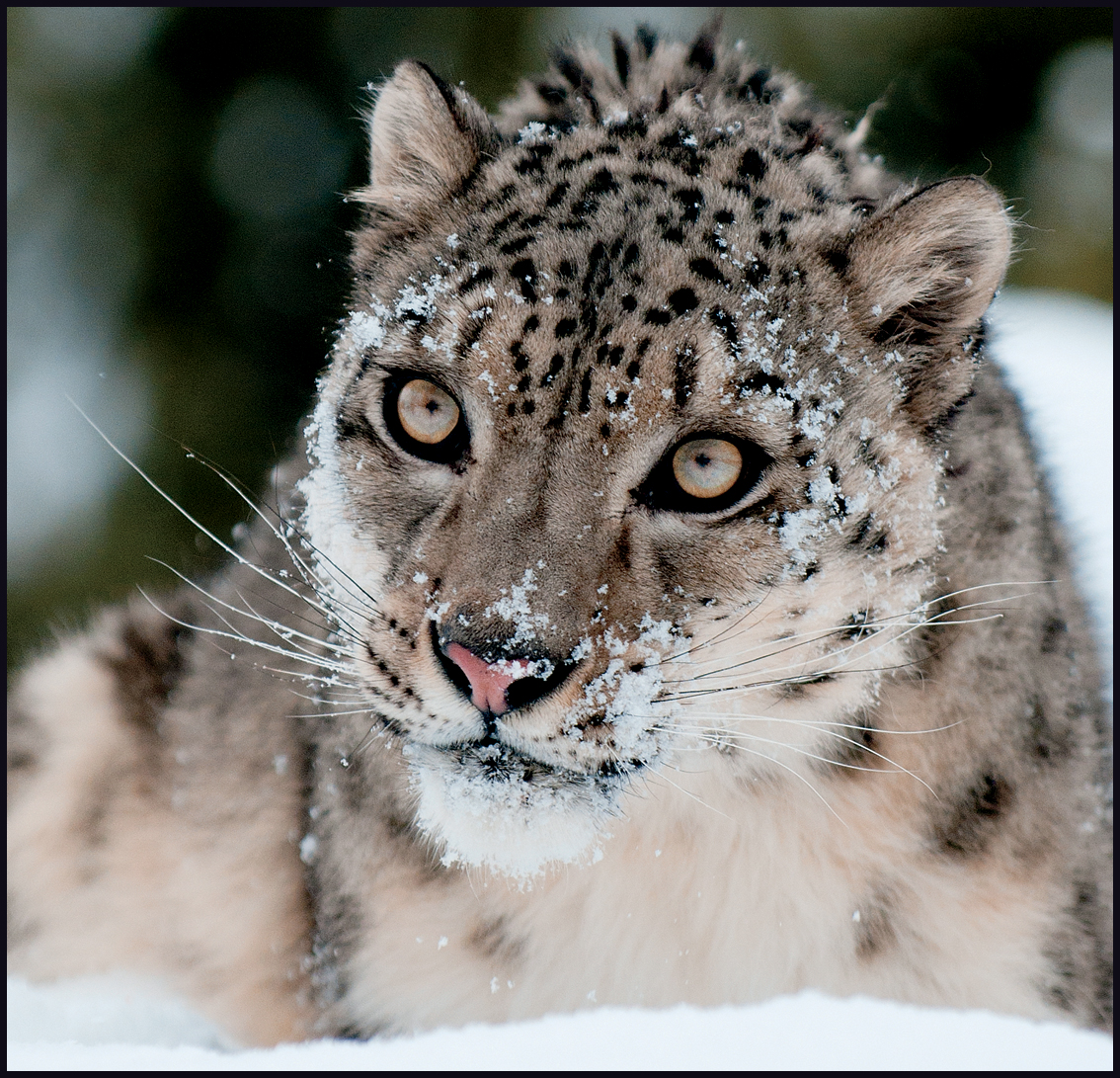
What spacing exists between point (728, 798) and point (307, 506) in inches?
65.1

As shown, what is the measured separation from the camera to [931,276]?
123 inches

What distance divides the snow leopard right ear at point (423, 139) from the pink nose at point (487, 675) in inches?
66.6

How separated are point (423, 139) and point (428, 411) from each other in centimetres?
102

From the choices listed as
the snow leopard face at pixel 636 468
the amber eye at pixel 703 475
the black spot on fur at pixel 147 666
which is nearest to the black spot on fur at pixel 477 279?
the snow leopard face at pixel 636 468

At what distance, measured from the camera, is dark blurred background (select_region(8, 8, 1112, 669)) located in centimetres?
1046

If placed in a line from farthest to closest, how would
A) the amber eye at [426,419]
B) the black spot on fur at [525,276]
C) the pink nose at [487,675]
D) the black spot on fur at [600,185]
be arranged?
the black spot on fur at [600,185] → the amber eye at [426,419] → the black spot on fur at [525,276] → the pink nose at [487,675]

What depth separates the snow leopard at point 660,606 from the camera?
281cm

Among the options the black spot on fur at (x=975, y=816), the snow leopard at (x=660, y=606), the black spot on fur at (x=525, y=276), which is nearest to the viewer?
the snow leopard at (x=660, y=606)

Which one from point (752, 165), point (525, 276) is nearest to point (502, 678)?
point (525, 276)

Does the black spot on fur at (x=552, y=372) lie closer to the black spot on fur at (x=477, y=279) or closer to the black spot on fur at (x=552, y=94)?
the black spot on fur at (x=477, y=279)

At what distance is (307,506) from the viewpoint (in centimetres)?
364

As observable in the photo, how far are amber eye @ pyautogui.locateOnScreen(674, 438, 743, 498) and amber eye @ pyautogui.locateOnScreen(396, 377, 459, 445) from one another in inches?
25.6

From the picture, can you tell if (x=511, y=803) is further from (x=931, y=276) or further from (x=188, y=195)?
(x=188, y=195)

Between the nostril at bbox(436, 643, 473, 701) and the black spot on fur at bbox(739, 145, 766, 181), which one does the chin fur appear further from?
the black spot on fur at bbox(739, 145, 766, 181)
